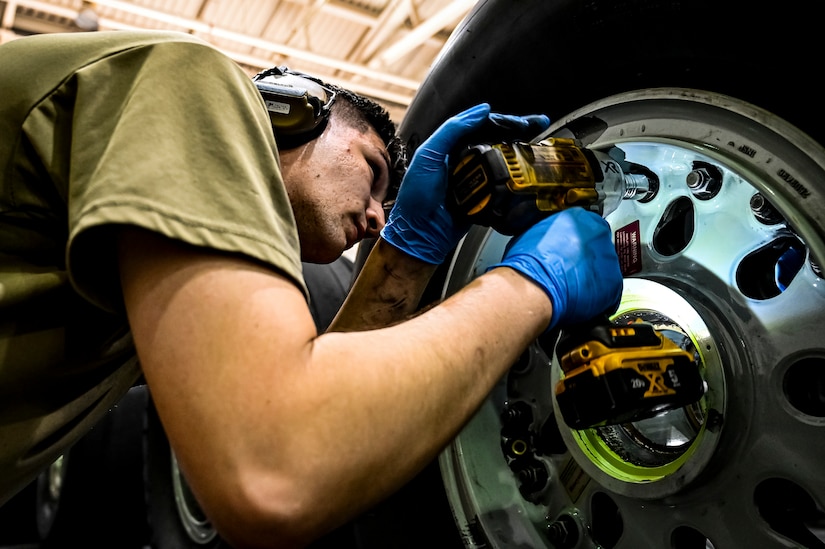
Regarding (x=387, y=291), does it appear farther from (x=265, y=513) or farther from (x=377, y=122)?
(x=265, y=513)

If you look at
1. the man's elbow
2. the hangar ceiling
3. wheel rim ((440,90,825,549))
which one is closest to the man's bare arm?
the man's elbow

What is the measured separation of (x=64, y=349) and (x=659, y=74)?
817 millimetres

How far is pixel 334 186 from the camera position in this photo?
1.05 m

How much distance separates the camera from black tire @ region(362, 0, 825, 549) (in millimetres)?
632

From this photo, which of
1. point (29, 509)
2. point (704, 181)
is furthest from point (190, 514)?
point (704, 181)

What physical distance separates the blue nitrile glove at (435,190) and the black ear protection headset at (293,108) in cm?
19

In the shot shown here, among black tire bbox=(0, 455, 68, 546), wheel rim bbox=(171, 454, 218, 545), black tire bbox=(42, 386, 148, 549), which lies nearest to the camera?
wheel rim bbox=(171, 454, 218, 545)

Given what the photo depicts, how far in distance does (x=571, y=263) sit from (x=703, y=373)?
26 centimetres

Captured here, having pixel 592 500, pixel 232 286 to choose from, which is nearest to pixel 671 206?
pixel 592 500

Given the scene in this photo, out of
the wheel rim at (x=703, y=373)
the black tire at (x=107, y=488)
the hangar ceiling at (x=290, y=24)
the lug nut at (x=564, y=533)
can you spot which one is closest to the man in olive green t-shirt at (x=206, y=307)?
the wheel rim at (x=703, y=373)

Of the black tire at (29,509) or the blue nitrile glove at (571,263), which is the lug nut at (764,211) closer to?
the blue nitrile glove at (571,263)

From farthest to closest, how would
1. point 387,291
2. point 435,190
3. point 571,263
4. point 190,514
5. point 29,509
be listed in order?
point 29,509, point 190,514, point 387,291, point 435,190, point 571,263

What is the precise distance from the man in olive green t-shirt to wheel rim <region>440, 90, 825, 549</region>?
23cm

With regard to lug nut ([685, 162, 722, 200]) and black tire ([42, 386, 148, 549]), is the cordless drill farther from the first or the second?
black tire ([42, 386, 148, 549])
